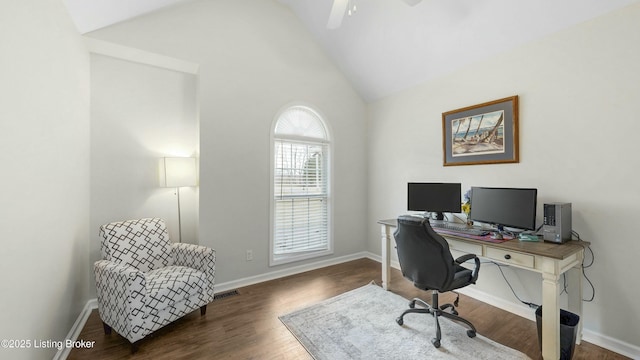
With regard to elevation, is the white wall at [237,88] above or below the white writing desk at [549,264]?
above

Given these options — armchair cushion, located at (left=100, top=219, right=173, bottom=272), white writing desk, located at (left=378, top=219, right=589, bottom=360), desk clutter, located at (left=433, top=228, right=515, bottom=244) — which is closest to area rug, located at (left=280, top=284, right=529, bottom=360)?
white writing desk, located at (left=378, top=219, right=589, bottom=360)

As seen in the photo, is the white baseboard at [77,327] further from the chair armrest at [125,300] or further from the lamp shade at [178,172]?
the lamp shade at [178,172]

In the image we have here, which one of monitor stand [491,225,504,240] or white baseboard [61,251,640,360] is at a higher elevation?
monitor stand [491,225,504,240]

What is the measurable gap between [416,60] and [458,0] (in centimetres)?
78

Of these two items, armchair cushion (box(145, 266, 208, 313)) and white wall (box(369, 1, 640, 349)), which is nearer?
white wall (box(369, 1, 640, 349))

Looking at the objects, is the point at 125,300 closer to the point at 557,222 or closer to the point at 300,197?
the point at 300,197

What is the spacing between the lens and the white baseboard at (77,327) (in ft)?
6.05

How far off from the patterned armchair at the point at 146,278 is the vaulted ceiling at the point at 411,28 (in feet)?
6.41

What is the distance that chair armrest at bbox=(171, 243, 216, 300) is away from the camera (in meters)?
2.47

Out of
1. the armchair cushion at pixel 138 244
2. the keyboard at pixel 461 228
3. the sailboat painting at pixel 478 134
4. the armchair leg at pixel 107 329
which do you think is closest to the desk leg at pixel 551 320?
the keyboard at pixel 461 228

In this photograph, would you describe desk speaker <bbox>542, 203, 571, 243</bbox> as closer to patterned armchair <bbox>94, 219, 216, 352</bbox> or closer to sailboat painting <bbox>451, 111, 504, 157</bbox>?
sailboat painting <bbox>451, 111, 504, 157</bbox>

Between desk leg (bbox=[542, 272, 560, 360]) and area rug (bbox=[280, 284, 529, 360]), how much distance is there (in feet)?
0.61

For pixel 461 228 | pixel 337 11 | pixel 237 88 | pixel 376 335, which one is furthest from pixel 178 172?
pixel 461 228

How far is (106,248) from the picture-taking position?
90.1 inches
